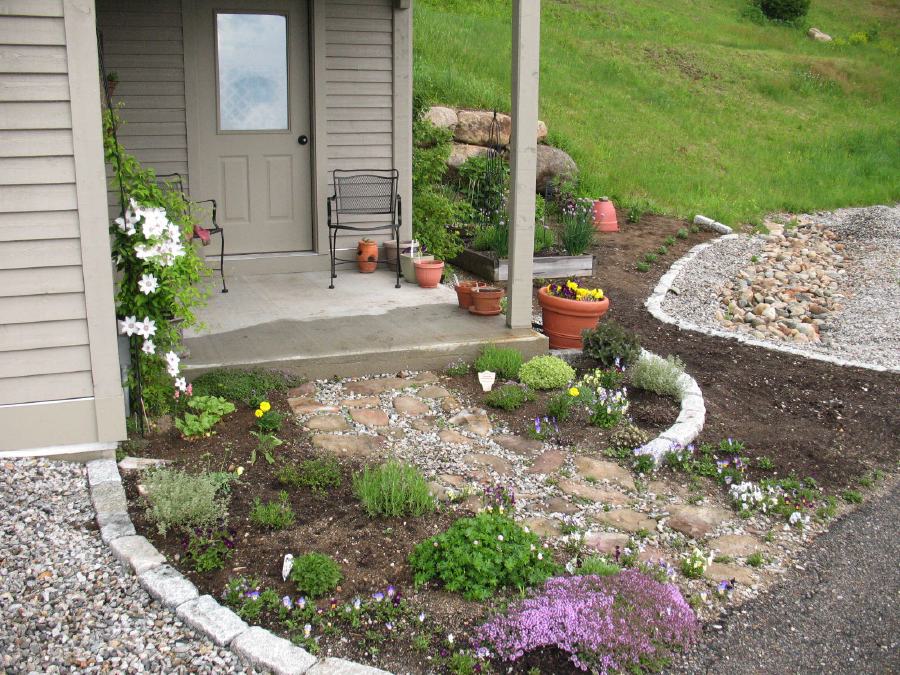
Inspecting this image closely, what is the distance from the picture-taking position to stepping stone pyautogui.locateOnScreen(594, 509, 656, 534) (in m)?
3.82

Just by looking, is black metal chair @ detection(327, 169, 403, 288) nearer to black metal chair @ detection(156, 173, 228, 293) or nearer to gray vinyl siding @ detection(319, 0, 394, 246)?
gray vinyl siding @ detection(319, 0, 394, 246)

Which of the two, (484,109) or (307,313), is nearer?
(307,313)

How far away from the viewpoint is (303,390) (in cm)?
506

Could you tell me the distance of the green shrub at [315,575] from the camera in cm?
313

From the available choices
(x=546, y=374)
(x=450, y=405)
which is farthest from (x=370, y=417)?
(x=546, y=374)

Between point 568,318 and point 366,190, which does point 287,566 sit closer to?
point 568,318

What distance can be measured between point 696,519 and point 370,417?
70.4 inches

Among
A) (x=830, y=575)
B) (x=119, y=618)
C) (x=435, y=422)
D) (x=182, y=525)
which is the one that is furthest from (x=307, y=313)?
(x=830, y=575)

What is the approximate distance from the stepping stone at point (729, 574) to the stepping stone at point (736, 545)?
12cm

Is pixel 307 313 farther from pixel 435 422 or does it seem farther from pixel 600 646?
pixel 600 646

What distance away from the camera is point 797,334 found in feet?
25.7

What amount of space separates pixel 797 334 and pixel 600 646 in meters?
5.70

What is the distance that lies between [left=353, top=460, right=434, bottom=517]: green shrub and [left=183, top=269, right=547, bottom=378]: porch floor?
1.56 meters

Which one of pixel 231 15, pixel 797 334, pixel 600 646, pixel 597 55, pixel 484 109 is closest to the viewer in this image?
pixel 600 646
